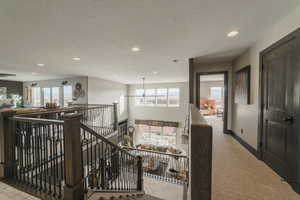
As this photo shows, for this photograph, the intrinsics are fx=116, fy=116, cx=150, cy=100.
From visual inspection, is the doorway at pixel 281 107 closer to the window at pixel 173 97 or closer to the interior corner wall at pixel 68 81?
the interior corner wall at pixel 68 81

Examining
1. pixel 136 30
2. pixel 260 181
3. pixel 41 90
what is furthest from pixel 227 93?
pixel 41 90

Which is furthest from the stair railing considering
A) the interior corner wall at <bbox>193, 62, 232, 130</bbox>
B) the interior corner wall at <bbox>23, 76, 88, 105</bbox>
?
the interior corner wall at <bbox>23, 76, 88, 105</bbox>

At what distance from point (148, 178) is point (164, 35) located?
4006mm

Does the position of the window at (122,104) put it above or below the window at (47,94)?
below

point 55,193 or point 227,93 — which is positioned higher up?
point 227,93

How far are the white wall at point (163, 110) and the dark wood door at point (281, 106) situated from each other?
21.2ft

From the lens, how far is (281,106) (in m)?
1.86

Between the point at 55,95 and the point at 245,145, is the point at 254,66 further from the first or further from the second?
the point at 55,95

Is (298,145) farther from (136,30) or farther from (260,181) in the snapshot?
(136,30)

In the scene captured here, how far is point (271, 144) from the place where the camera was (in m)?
2.07

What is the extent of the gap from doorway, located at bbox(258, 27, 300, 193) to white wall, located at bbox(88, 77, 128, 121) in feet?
21.9

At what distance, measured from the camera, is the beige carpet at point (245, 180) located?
1.53 meters

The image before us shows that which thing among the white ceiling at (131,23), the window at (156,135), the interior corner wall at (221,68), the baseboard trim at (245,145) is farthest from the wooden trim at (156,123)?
the white ceiling at (131,23)

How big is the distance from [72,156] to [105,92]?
6592mm
